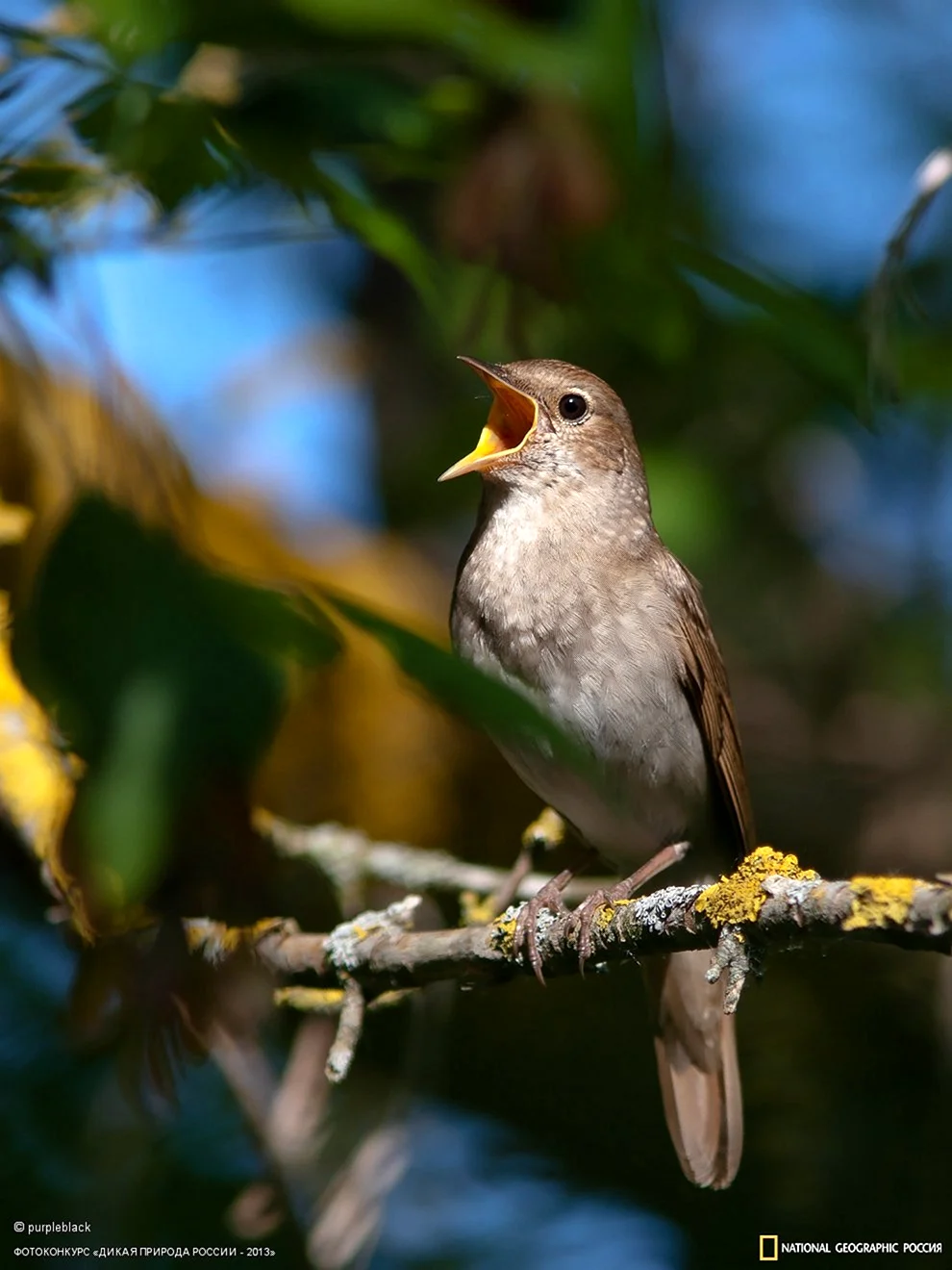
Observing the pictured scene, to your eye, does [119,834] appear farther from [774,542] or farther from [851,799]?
[774,542]

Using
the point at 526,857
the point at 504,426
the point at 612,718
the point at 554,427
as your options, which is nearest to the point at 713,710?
the point at 612,718

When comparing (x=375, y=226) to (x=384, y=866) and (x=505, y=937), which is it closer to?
(x=505, y=937)

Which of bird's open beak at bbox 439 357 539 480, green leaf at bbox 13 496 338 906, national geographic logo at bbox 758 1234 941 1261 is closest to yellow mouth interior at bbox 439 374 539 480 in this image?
bird's open beak at bbox 439 357 539 480

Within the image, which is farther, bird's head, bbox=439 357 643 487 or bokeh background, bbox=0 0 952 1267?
bird's head, bbox=439 357 643 487

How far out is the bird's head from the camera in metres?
3.47

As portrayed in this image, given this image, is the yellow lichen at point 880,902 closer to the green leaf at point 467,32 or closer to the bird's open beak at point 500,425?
the green leaf at point 467,32

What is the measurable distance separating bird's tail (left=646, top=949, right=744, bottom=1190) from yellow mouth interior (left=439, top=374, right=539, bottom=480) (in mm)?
1229

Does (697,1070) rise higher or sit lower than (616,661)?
lower

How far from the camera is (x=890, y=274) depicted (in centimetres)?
252

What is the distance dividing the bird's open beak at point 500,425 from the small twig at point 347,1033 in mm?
1188

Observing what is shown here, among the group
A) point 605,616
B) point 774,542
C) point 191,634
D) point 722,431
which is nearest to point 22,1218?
point 605,616

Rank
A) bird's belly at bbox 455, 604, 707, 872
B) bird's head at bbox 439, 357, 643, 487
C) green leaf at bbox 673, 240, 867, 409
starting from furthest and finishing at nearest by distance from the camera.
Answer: bird's head at bbox 439, 357, 643, 487 < bird's belly at bbox 455, 604, 707, 872 < green leaf at bbox 673, 240, 867, 409

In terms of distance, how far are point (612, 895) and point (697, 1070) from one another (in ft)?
1.98

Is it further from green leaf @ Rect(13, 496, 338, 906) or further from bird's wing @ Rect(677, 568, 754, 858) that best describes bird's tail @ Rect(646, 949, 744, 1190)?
green leaf @ Rect(13, 496, 338, 906)
